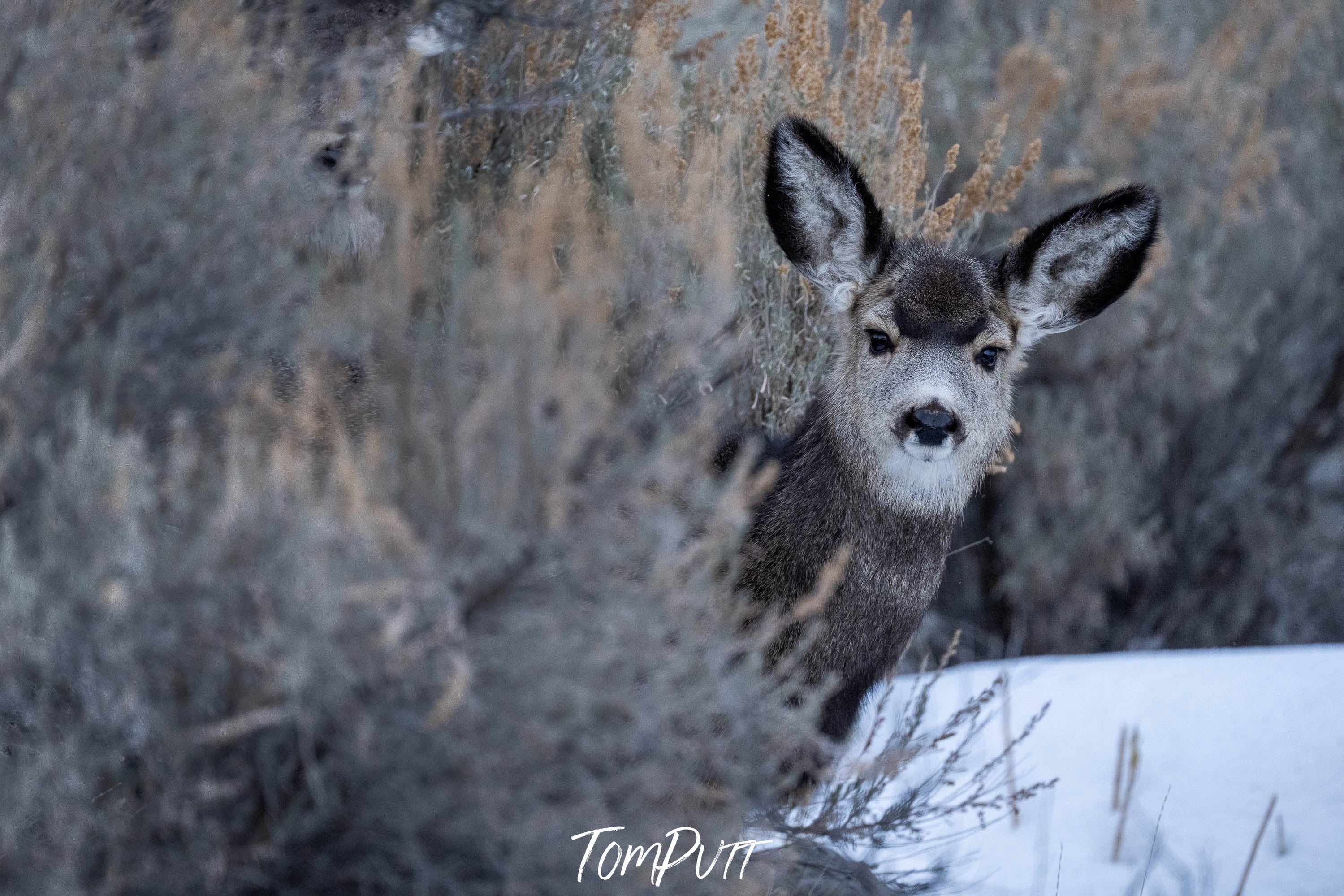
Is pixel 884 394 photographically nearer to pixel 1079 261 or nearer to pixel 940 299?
pixel 940 299

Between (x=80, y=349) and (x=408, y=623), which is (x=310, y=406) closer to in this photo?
(x=80, y=349)

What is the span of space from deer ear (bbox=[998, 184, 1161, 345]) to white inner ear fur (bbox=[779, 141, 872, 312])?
449mm

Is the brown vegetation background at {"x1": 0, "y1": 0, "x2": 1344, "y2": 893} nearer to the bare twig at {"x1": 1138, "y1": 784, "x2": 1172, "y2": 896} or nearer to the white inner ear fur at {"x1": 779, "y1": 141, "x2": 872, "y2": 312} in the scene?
the white inner ear fur at {"x1": 779, "y1": 141, "x2": 872, "y2": 312}

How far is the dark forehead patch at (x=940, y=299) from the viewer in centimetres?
354

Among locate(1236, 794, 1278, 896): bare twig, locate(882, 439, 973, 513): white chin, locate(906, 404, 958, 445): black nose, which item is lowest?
locate(1236, 794, 1278, 896): bare twig

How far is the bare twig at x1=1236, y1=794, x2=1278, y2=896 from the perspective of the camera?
350 centimetres

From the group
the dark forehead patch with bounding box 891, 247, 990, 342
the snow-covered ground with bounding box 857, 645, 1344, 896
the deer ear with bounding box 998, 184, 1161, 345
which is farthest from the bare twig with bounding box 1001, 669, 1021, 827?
the deer ear with bounding box 998, 184, 1161, 345

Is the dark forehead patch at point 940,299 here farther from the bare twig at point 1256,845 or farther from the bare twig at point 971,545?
the bare twig at point 1256,845

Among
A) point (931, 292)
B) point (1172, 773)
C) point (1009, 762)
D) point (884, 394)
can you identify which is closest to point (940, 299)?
point (931, 292)

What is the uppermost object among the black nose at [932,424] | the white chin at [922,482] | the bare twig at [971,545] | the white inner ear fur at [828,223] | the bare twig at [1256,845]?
the white inner ear fur at [828,223]

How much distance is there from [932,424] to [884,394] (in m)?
0.22

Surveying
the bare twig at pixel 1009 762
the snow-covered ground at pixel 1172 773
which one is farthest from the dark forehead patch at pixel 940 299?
the snow-covered ground at pixel 1172 773

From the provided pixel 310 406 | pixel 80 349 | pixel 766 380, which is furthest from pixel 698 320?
pixel 766 380

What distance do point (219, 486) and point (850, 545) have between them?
1.86 m
